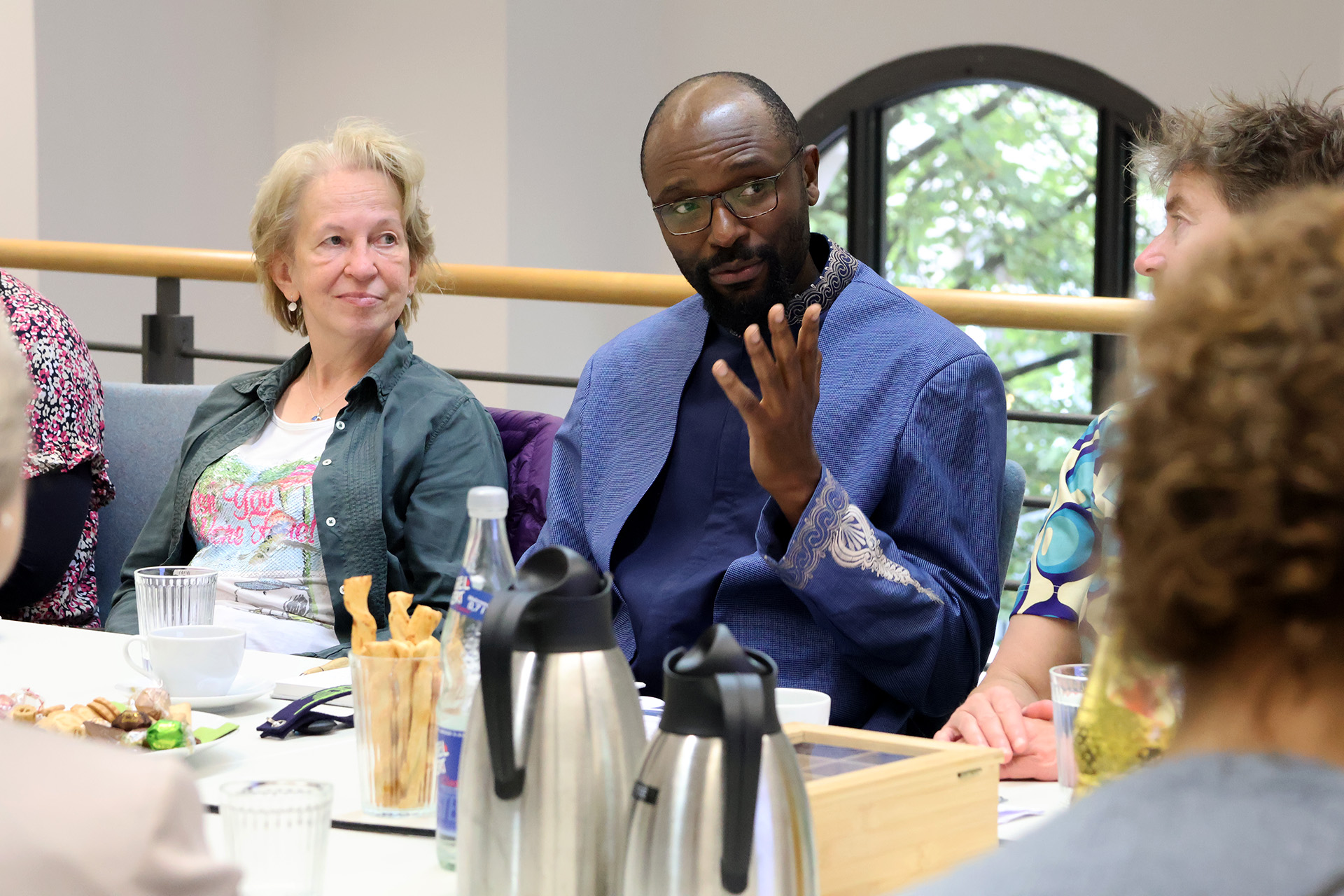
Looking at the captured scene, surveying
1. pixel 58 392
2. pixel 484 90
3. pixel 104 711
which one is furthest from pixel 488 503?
pixel 484 90

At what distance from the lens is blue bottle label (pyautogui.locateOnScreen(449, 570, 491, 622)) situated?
92cm

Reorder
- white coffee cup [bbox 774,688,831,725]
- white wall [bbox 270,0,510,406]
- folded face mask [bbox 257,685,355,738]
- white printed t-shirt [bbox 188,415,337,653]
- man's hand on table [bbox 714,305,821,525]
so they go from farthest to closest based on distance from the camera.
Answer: white wall [bbox 270,0,510,406], white printed t-shirt [bbox 188,415,337,653], man's hand on table [bbox 714,305,821,525], folded face mask [bbox 257,685,355,738], white coffee cup [bbox 774,688,831,725]

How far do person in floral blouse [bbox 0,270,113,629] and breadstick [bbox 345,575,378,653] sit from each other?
1.20 metres

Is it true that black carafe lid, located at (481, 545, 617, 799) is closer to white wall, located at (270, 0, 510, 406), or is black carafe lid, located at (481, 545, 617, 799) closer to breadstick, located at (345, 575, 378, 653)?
breadstick, located at (345, 575, 378, 653)

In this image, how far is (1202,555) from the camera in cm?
40

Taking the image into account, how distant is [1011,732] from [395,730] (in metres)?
0.49

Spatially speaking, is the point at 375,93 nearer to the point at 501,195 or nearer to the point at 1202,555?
the point at 501,195

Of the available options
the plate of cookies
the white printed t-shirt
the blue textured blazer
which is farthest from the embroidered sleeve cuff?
the white printed t-shirt

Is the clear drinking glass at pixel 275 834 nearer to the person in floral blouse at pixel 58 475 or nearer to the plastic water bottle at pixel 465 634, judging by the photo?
the plastic water bottle at pixel 465 634

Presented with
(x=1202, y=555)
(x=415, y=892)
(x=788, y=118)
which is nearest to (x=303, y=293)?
(x=788, y=118)

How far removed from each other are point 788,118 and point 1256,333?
4.43 ft

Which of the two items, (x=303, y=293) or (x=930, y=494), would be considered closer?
(x=930, y=494)

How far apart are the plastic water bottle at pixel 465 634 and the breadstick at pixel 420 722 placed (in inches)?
0.9

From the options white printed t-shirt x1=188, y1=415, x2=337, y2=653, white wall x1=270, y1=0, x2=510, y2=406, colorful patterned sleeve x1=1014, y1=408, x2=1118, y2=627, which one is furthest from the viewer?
white wall x1=270, y1=0, x2=510, y2=406
